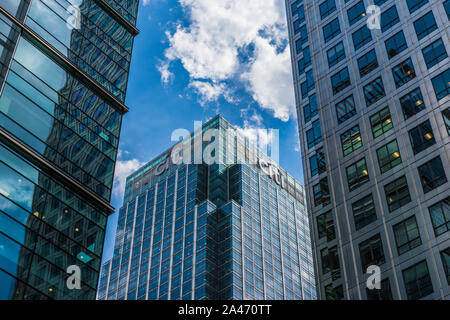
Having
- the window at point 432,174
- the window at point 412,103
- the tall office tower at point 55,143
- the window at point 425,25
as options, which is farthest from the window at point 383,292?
the window at point 425,25

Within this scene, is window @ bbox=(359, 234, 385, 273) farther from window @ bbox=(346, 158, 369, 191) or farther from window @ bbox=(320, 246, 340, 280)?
window @ bbox=(346, 158, 369, 191)

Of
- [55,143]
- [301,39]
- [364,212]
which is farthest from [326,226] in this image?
[301,39]

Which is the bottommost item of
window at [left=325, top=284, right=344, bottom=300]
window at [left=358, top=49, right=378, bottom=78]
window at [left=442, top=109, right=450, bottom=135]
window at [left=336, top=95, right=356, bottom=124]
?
window at [left=325, top=284, right=344, bottom=300]

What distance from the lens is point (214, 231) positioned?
5586 inches

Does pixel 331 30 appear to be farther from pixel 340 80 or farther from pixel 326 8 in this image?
pixel 340 80

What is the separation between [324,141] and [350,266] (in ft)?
40.4

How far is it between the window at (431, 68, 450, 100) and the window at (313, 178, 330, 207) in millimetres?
10795

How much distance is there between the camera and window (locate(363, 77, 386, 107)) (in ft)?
157

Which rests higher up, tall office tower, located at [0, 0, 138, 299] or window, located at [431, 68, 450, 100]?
window, located at [431, 68, 450, 100]

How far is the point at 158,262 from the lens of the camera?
143m

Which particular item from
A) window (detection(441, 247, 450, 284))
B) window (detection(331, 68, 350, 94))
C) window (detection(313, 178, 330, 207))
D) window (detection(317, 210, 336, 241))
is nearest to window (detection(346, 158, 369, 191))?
window (detection(313, 178, 330, 207))

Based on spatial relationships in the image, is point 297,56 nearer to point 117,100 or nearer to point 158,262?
point 117,100
